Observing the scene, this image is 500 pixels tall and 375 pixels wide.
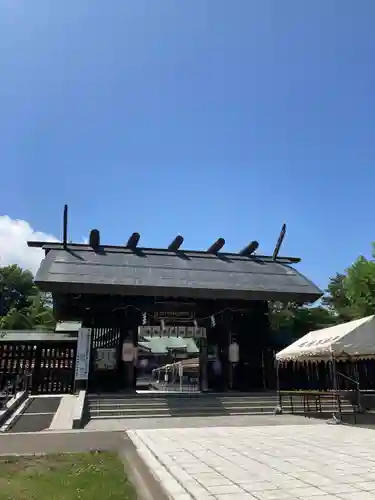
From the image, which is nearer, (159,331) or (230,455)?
(230,455)

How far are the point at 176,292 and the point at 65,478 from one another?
9.89 metres

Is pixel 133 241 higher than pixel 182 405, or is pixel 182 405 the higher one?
pixel 133 241

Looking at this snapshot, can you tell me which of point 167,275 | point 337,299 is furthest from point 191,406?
point 337,299

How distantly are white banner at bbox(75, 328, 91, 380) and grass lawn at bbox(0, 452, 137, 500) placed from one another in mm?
8020

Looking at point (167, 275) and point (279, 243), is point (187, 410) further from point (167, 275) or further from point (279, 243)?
point (279, 243)

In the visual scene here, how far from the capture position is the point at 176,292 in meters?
14.2

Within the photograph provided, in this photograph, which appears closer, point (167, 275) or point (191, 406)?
point (191, 406)

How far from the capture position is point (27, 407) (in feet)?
37.7

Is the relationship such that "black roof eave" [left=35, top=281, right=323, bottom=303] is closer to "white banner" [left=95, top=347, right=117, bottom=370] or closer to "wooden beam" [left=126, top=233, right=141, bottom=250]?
"white banner" [left=95, top=347, right=117, bottom=370]

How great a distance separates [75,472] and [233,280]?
455 inches

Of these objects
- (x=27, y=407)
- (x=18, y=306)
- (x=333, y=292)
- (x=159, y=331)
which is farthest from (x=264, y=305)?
(x=18, y=306)

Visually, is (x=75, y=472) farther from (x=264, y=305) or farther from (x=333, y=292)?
(x=333, y=292)

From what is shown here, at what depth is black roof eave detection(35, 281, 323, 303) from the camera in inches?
523

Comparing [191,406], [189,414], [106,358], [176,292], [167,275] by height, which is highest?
[167,275]
